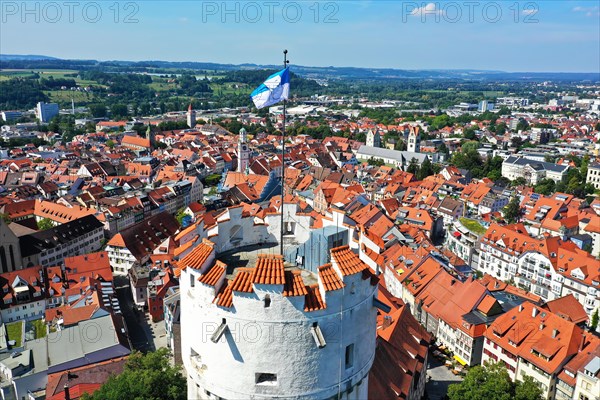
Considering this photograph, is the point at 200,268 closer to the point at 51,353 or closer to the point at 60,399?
the point at 60,399

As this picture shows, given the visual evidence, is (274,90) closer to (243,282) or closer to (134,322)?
(243,282)

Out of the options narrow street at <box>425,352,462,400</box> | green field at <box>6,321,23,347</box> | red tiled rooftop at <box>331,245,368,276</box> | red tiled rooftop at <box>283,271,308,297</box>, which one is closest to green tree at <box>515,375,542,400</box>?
narrow street at <box>425,352,462,400</box>

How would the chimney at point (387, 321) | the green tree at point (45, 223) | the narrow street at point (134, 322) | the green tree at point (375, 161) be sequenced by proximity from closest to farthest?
the chimney at point (387, 321)
the narrow street at point (134, 322)
the green tree at point (45, 223)
the green tree at point (375, 161)

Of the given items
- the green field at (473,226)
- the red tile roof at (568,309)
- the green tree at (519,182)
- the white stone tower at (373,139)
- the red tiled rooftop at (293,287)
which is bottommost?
the red tile roof at (568,309)

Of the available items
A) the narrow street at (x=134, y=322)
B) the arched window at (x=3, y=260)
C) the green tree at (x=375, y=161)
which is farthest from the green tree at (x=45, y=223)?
the green tree at (x=375, y=161)

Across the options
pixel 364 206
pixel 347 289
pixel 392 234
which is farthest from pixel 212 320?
pixel 364 206

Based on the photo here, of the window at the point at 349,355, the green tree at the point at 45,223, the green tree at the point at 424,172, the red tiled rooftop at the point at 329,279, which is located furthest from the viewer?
the green tree at the point at 424,172

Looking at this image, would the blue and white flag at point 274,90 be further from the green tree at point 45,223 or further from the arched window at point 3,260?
the green tree at point 45,223

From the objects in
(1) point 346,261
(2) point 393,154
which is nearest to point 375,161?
(2) point 393,154
